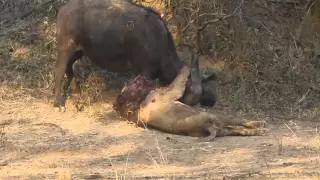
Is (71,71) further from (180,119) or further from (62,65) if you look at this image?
(180,119)

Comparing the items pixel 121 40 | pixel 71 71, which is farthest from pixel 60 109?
pixel 121 40

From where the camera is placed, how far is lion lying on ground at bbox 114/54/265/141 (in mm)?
8383

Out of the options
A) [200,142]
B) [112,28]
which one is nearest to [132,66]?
[112,28]

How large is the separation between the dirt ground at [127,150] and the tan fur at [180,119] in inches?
4.9

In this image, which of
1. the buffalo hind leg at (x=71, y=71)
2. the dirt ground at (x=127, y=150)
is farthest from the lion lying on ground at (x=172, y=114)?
the buffalo hind leg at (x=71, y=71)

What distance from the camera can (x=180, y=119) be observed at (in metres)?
8.54

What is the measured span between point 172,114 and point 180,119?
6.7 inches

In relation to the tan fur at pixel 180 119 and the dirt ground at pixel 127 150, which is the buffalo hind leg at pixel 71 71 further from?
the tan fur at pixel 180 119

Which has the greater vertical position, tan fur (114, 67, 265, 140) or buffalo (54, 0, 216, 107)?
buffalo (54, 0, 216, 107)

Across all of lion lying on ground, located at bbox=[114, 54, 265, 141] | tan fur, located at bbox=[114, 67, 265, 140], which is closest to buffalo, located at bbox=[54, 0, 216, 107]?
lion lying on ground, located at bbox=[114, 54, 265, 141]

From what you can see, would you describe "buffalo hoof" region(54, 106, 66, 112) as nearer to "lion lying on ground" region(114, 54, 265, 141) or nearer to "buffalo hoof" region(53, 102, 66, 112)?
"buffalo hoof" region(53, 102, 66, 112)

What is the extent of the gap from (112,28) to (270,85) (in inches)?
112

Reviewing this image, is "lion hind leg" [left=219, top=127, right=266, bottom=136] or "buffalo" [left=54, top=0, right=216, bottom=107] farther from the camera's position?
"buffalo" [left=54, top=0, right=216, bottom=107]

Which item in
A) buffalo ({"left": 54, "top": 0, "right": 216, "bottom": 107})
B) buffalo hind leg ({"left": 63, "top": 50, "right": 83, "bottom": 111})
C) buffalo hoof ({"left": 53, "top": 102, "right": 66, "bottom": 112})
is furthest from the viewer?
buffalo hind leg ({"left": 63, "top": 50, "right": 83, "bottom": 111})
